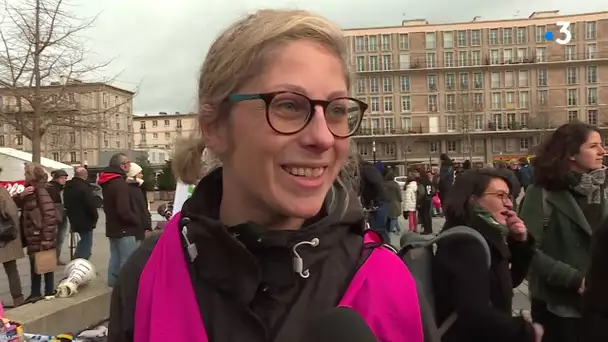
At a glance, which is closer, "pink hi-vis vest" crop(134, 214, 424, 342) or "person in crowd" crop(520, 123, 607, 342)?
"pink hi-vis vest" crop(134, 214, 424, 342)

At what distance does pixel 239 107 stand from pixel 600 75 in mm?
96046

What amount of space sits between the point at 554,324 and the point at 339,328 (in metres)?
3.08

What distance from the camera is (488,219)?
10.6ft

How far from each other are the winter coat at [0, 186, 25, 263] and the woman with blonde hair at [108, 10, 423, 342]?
6036 millimetres

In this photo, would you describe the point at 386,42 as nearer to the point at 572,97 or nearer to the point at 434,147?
the point at 434,147

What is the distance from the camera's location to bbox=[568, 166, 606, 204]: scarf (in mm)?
3650

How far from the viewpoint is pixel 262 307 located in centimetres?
134

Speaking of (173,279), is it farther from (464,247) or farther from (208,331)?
(464,247)

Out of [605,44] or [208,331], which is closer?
[208,331]

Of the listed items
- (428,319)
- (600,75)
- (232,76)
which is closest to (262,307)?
(428,319)

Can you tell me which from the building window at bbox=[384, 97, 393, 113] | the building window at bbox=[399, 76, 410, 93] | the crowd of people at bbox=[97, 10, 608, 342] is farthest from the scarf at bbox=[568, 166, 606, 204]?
the building window at bbox=[399, 76, 410, 93]

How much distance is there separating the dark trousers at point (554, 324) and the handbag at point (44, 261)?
5.50 metres

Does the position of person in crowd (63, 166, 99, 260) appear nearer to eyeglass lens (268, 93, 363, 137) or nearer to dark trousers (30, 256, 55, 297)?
dark trousers (30, 256, 55, 297)

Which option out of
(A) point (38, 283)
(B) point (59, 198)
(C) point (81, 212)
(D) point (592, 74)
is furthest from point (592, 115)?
(A) point (38, 283)
